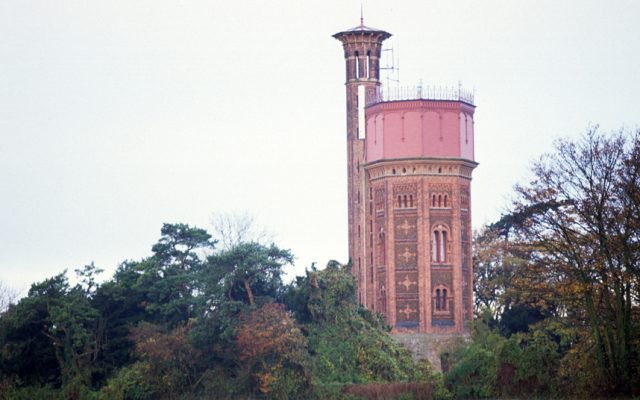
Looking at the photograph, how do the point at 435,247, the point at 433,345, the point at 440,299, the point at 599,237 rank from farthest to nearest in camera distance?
the point at 435,247, the point at 440,299, the point at 433,345, the point at 599,237

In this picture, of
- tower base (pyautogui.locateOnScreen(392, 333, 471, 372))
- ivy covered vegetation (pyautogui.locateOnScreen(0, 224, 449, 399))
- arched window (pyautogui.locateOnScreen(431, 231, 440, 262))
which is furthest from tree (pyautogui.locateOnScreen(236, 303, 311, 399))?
arched window (pyautogui.locateOnScreen(431, 231, 440, 262))

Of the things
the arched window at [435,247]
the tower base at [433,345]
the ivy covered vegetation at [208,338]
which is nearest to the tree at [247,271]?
the ivy covered vegetation at [208,338]

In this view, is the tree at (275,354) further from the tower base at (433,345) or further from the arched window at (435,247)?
the arched window at (435,247)

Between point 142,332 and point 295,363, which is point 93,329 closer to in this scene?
point 142,332

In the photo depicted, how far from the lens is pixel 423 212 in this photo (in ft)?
249

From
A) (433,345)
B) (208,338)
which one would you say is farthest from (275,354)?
(433,345)

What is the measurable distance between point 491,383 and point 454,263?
16.6m

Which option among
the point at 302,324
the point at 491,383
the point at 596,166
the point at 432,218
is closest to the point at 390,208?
the point at 432,218

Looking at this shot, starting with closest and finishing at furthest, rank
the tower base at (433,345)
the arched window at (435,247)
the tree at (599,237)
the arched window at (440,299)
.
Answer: the tree at (599,237) → the tower base at (433,345) → the arched window at (440,299) → the arched window at (435,247)

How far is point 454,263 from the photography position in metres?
76.1

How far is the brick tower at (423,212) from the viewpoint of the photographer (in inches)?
2977

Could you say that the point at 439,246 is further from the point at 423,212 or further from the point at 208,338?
the point at 208,338

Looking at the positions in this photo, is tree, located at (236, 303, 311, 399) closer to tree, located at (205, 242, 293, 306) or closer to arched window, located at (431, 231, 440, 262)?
tree, located at (205, 242, 293, 306)

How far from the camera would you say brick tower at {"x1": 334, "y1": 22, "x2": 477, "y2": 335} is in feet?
248
